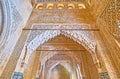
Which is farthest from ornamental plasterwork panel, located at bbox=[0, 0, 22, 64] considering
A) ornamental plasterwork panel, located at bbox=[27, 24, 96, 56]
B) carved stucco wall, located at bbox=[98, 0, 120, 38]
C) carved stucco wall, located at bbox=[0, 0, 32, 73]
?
carved stucco wall, located at bbox=[98, 0, 120, 38]

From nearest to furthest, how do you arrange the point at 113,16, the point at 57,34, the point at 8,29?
the point at 113,16
the point at 8,29
the point at 57,34

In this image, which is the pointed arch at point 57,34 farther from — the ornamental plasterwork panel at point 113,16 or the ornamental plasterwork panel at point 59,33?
the ornamental plasterwork panel at point 113,16

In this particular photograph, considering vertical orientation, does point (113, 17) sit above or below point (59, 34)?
below

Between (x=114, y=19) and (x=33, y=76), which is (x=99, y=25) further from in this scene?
(x=33, y=76)

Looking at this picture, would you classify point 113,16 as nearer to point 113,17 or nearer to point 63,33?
point 113,17

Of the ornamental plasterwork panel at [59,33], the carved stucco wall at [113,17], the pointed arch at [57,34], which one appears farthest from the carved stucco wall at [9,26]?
the carved stucco wall at [113,17]

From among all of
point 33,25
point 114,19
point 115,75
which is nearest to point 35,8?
point 33,25

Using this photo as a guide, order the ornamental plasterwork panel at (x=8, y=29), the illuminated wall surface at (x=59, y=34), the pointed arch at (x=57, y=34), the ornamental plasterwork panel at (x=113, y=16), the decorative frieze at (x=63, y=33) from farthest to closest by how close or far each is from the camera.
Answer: the decorative frieze at (x=63, y=33) → the pointed arch at (x=57, y=34) → the ornamental plasterwork panel at (x=8, y=29) → the illuminated wall surface at (x=59, y=34) → the ornamental plasterwork panel at (x=113, y=16)

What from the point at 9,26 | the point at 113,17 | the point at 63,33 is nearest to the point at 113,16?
the point at 113,17

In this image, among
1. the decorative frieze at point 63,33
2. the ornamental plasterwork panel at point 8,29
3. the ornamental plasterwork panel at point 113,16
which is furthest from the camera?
the decorative frieze at point 63,33

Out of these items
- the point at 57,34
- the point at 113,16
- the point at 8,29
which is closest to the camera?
the point at 113,16

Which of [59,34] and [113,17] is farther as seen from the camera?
[59,34]

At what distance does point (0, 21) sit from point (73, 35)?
2462 mm

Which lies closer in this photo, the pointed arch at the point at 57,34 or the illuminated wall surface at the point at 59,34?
the illuminated wall surface at the point at 59,34
